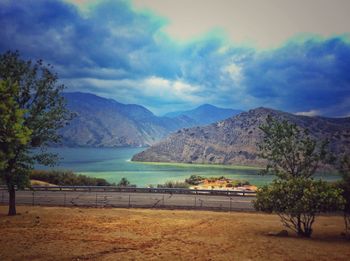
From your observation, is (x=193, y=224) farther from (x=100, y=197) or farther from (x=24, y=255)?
(x=100, y=197)

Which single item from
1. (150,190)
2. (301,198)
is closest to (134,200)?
(150,190)

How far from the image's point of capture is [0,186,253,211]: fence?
3597cm

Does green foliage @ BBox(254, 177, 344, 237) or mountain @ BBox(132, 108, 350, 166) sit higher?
mountain @ BBox(132, 108, 350, 166)

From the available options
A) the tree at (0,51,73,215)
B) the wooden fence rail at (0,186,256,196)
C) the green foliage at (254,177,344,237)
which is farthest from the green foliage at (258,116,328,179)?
the tree at (0,51,73,215)

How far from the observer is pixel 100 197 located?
134 feet

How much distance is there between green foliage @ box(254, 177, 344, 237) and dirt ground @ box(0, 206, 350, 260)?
5.65 feet

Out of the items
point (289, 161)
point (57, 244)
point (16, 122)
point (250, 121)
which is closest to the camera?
point (16, 122)

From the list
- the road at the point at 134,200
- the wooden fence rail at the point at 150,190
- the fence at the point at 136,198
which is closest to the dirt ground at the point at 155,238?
the road at the point at 134,200

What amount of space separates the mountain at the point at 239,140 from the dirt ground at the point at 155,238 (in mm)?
137156

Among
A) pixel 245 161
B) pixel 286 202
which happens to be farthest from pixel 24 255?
pixel 245 161

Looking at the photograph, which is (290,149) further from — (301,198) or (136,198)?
(136,198)

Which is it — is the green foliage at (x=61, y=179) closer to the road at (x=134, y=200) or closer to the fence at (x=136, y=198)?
the fence at (x=136, y=198)

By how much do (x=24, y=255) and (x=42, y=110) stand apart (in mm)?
15744

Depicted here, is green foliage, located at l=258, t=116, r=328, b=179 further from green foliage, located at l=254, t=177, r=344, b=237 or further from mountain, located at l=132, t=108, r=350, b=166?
mountain, located at l=132, t=108, r=350, b=166
